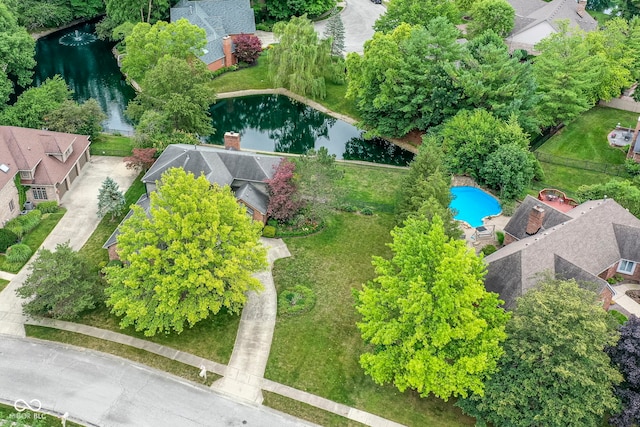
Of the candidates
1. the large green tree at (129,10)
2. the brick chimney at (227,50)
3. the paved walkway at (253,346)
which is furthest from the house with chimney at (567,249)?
the large green tree at (129,10)

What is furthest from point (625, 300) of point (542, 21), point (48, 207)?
point (542, 21)

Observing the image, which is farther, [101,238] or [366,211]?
[366,211]

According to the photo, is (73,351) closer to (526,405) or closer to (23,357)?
(23,357)

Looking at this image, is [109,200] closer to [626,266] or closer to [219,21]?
[626,266]

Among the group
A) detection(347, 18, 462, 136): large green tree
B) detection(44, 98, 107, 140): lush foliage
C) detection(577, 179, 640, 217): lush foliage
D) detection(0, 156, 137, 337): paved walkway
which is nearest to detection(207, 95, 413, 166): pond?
detection(347, 18, 462, 136): large green tree

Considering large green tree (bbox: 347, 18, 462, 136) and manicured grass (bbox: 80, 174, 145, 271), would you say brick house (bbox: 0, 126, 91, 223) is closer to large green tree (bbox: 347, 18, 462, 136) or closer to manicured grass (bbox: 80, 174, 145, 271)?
manicured grass (bbox: 80, 174, 145, 271)

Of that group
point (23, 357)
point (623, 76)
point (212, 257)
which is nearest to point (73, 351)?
point (23, 357)
